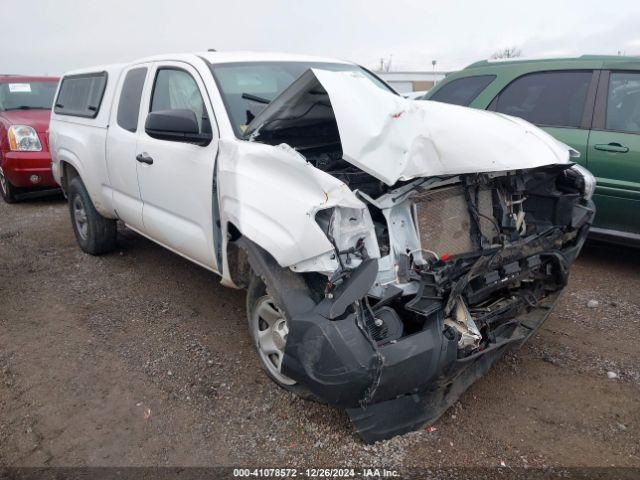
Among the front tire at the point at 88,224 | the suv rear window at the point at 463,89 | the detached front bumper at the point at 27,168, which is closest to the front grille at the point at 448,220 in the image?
the suv rear window at the point at 463,89

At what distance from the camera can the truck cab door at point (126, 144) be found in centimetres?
400

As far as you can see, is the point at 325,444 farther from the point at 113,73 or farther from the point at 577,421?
the point at 113,73

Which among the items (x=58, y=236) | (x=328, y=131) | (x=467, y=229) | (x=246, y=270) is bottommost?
(x=58, y=236)

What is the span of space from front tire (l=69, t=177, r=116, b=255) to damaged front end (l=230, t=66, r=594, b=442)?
113 inches

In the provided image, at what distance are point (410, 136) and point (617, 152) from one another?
2.72 meters

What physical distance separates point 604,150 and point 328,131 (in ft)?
8.67

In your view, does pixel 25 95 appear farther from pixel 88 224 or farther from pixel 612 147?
pixel 612 147

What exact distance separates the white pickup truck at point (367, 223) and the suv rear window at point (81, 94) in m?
1.49

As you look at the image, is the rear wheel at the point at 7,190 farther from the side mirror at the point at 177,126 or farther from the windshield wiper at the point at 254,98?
the windshield wiper at the point at 254,98

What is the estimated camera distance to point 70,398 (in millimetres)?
2938

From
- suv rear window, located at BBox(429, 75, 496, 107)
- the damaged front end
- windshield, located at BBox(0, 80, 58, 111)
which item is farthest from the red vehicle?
the damaged front end

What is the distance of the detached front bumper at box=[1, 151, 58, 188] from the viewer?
7.12 m

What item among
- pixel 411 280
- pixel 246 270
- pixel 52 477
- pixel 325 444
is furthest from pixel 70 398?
pixel 411 280

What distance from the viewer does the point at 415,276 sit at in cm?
242
